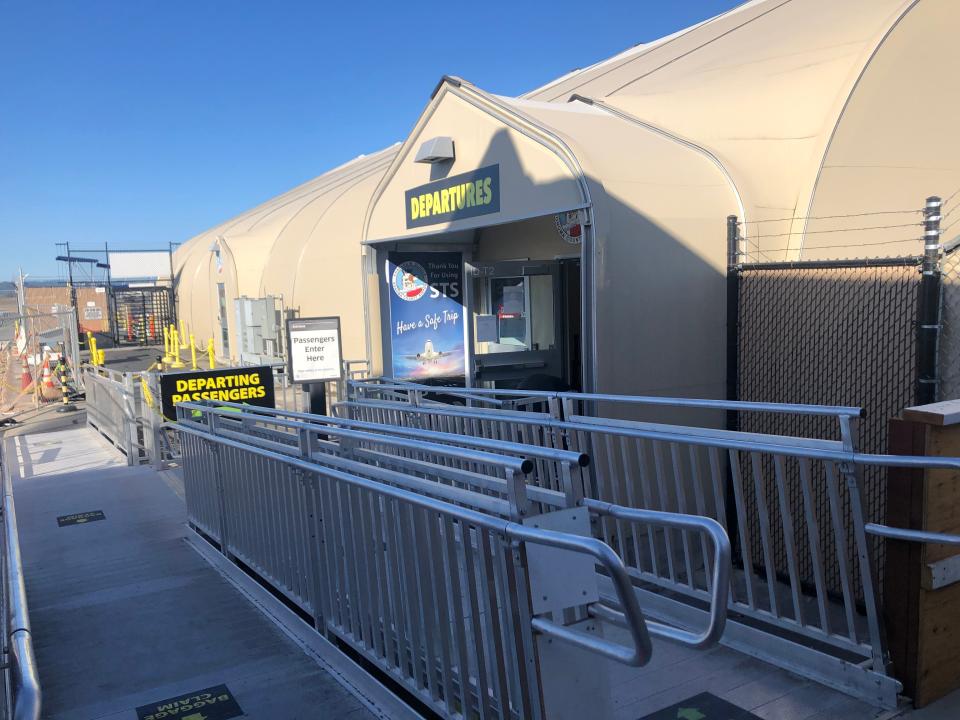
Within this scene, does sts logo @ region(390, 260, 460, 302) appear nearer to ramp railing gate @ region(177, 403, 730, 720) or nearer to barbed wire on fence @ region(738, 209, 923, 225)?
barbed wire on fence @ region(738, 209, 923, 225)

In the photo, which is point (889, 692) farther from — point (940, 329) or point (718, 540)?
point (940, 329)

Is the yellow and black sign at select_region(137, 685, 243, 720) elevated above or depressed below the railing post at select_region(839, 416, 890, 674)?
below

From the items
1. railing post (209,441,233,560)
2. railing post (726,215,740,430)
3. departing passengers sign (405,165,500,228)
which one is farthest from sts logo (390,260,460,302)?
railing post (209,441,233,560)

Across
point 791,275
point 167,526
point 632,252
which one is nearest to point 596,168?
point 632,252

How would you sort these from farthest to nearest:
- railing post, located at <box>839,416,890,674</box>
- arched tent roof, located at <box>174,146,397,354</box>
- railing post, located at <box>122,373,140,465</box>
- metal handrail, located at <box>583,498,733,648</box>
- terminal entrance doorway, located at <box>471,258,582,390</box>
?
arched tent roof, located at <box>174,146,397,354</box>, railing post, located at <box>122,373,140,465</box>, terminal entrance doorway, located at <box>471,258,582,390</box>, railing post, located at <box>839,416,890,674</box>, metal handrail, located at <box>583,498,733,648</box>

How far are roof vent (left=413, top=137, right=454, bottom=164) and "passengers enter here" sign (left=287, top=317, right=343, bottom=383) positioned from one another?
10.7 feet

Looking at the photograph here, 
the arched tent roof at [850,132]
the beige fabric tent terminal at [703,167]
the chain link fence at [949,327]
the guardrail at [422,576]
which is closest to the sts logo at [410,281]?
the beige fabric tent terminal at [703,167]

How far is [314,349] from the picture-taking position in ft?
36.7

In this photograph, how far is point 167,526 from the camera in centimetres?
747

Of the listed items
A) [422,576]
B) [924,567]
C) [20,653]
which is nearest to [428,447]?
[422,576]

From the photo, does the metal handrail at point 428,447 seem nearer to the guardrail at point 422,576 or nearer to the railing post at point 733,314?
the guardrail at point 422,576

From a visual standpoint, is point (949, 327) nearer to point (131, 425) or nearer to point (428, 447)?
point (428, 447)

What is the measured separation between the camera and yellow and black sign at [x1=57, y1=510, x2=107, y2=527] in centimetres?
777

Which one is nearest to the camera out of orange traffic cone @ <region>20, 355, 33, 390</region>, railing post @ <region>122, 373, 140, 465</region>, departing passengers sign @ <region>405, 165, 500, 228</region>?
departing passengers sign @ <region>405, 165, 500, 228</region>
